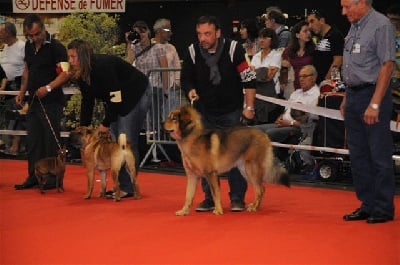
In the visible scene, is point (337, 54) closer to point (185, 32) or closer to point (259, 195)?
point (259, 195)

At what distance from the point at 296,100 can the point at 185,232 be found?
3.32 meters

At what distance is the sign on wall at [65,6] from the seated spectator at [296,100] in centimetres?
274

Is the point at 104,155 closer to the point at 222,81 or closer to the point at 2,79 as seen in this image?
the point at 222,81

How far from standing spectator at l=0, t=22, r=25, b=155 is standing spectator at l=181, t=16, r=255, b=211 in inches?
168

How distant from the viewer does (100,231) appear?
5512mm

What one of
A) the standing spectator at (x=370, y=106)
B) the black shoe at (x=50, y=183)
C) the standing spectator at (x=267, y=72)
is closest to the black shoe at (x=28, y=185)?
the black shoe at (x=50, y=183)

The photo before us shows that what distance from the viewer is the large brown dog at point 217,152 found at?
19.5 ft

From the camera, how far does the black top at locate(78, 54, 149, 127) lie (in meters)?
6.66

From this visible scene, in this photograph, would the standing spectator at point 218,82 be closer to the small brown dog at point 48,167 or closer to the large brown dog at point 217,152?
the large brown dog at point 217,152

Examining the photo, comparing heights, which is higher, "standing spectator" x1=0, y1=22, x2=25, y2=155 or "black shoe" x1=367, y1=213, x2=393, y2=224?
"standing spectator" x1=0, y1=22, x2=25, y2=155

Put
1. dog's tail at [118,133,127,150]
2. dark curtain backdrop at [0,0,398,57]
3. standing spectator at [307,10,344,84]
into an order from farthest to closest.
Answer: dark curtain backdrop at [0,0,398,57] → standing spectator at [307,10,344,84] → dog's tail at [118,133,127,150]

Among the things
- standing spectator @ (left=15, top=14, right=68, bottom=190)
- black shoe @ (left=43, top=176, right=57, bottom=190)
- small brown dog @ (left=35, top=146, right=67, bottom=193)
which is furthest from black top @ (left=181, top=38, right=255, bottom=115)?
black shoe @ (left=43, top=176, right=57, bottom=190)

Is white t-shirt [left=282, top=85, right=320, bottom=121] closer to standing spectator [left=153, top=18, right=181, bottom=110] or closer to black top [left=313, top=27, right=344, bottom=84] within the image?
black top [left=313, top=27, right=344, bottom=84]

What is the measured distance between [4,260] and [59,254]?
0.36 metres
